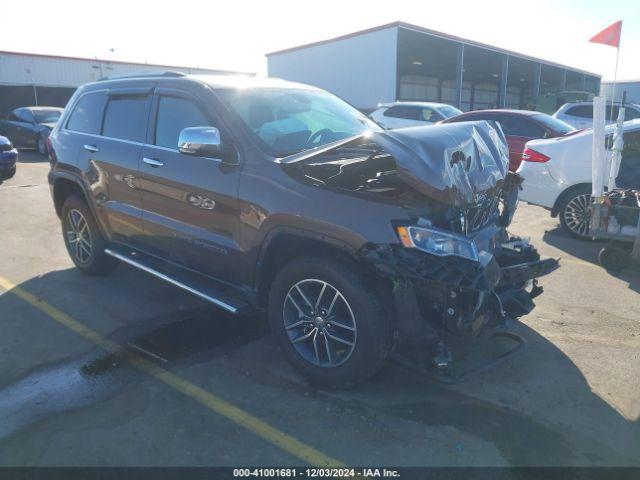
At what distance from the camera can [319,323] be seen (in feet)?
10.9

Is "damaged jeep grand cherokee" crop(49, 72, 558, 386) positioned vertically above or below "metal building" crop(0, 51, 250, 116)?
below

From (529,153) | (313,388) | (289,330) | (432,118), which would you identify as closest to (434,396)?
(313,388)

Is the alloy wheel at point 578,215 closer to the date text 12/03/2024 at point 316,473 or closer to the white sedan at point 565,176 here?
the white sedan at point 565,176

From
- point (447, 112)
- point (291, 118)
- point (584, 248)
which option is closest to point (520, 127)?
point (447, 112)

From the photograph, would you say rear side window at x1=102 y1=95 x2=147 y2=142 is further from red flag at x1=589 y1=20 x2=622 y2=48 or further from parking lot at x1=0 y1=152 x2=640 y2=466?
red flag at x1=589 y1=20 x2=622 y2=48

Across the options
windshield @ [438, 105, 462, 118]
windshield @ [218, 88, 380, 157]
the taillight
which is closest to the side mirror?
windshield @ [218, 88, 380, 157]

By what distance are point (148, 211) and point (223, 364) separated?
153cm

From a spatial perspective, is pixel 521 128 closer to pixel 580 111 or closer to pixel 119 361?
pixel 580 111

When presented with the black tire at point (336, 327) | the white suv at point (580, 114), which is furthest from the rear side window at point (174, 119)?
the white suv at point (580, 114)

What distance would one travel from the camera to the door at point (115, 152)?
4508mm

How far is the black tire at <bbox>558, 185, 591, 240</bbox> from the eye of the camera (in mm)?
6875

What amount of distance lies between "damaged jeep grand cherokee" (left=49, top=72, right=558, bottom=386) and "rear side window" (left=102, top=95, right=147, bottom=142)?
2cm

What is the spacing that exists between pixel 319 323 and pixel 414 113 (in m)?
11.6

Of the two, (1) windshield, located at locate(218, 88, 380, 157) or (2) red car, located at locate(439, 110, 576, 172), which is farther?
(2) red car, located at locate(439, 110, 576, 172)
